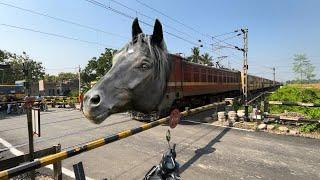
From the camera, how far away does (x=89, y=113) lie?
1.61m

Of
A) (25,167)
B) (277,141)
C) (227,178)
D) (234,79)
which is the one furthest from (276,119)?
(234,79)

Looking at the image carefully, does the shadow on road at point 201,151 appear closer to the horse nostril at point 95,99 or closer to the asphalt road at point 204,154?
the asphalt road at point 204,154

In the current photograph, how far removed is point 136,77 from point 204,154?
7196 millimetres

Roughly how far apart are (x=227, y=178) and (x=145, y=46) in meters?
5.47

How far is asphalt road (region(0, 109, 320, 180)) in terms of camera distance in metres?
7.00

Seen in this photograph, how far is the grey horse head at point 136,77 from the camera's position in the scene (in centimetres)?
175

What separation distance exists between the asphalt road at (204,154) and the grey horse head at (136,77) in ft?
16.7

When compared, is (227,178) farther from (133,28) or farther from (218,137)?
(133,28)

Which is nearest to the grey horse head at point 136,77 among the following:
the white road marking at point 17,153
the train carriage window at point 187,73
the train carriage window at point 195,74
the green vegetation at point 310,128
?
the white road marking at point 17,153

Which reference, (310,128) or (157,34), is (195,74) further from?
(157,34)

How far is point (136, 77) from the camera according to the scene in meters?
1.89

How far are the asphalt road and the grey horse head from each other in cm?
508

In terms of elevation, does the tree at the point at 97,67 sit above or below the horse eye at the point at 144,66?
above

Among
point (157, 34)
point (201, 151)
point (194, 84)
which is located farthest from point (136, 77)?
point (194, 84)
